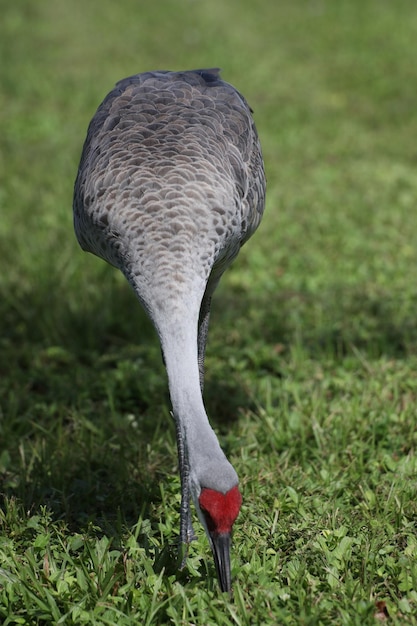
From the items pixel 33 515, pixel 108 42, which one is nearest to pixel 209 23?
pixel 108 42

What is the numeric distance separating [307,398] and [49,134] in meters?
5.91

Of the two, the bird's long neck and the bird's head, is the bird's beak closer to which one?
the bird's head

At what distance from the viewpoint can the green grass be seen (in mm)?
3010

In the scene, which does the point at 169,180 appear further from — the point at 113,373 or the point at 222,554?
the point at 113,373

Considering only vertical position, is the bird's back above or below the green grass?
above

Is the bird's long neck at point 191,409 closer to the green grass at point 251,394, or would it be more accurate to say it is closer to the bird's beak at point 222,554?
the bird's beak at point 222,554

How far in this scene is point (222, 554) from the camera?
277 centimetres

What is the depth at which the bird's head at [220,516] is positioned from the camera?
2.69 m

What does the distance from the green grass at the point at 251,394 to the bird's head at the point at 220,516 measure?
213mm

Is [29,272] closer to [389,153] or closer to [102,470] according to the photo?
[102,470]

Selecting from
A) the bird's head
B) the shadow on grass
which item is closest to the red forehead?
the bird's head

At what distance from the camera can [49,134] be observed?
9250mm

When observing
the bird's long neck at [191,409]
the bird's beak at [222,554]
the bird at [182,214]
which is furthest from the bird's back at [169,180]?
the bird's beak at [222,554]

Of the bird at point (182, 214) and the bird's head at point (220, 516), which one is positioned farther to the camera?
the bird at point (182, 214)
